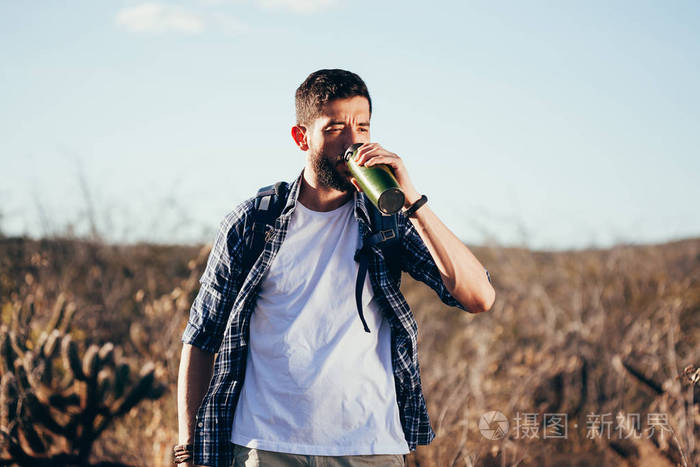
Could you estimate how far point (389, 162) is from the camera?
6.96 feet

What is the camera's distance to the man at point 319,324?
85.0 inches

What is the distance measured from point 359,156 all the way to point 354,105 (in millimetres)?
250

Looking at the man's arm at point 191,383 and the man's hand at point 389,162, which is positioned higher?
the man's hand at point 389,162

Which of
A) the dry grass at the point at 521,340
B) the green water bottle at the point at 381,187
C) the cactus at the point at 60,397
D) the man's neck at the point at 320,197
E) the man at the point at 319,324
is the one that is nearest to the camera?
the green water bottle at the point at 381,187

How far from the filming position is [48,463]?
5.07 meters

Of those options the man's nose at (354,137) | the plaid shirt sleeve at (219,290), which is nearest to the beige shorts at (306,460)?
the plaid shirt sleeve at (219,290)

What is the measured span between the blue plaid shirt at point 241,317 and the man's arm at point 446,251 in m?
0.09

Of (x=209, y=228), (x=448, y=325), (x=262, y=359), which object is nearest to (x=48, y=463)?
(x=262, y=359)

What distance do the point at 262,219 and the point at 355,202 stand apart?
308mm

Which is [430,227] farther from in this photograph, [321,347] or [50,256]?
[50,256]

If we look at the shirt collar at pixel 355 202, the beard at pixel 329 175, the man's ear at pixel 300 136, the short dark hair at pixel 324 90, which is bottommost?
the shirt collar at pixel 355 202

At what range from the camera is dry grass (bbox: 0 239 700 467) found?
537 cm

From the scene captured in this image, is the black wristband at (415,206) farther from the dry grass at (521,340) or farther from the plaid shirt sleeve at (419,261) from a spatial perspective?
the dry grass at (521,340)

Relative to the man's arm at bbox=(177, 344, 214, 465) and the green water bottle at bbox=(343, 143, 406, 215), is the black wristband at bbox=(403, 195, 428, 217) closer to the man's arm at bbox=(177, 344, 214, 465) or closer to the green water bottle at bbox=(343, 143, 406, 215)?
the green water bottle at bbox=(343, 143, 406, 215)
